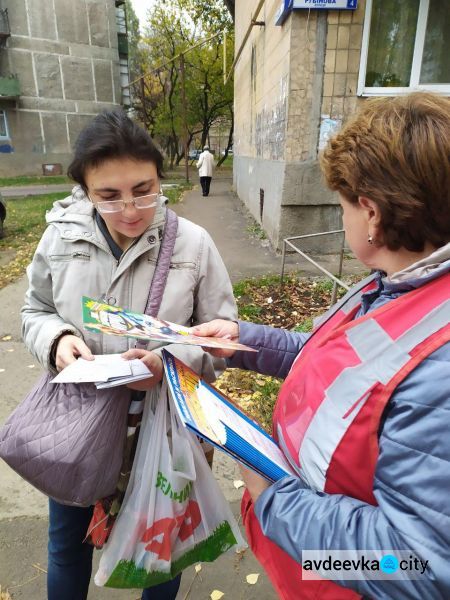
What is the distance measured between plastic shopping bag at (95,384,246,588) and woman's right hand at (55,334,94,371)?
0.87 feet

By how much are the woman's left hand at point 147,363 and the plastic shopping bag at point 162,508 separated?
0.06 m

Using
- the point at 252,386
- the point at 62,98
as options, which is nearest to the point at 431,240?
the point at 252,386

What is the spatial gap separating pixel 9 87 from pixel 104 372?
24.2 metres

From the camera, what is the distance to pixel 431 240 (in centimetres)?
91

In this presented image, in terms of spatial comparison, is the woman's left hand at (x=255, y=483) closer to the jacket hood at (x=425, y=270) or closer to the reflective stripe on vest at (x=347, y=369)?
the reflective stripe on vest at (x=347, y=369)

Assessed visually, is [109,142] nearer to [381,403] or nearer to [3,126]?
[381,403]

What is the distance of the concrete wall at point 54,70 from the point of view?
21.2 meters

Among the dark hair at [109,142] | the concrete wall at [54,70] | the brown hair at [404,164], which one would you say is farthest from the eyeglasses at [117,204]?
the concrete wall at [54,70]

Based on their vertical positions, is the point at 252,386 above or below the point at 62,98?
below

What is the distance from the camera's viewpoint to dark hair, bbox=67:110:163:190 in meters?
1.30

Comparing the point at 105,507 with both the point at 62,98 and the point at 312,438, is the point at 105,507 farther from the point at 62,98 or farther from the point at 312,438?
the point at 62,98

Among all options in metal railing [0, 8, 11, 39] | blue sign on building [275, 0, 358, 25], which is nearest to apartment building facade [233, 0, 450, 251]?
blue sign on building [275, 0, 358, 25]

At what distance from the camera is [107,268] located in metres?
1.41

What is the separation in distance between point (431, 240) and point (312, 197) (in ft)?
18.0
